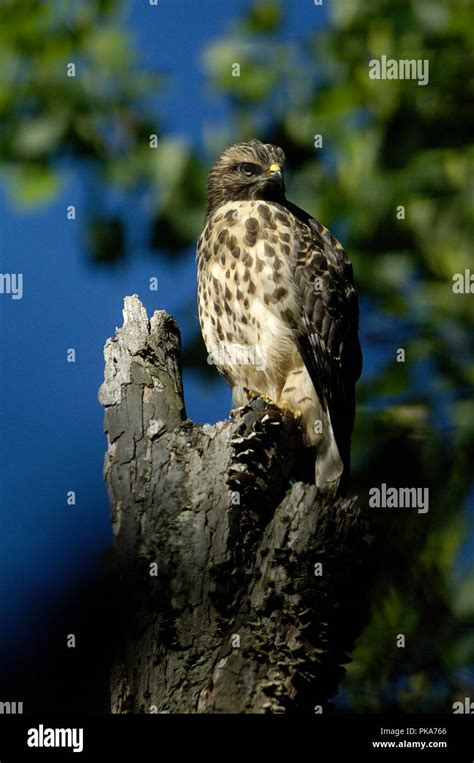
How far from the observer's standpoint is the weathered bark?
13.3 ft

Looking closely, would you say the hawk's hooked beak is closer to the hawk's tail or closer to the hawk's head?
the hawk's head

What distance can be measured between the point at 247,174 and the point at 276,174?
0.73 ft

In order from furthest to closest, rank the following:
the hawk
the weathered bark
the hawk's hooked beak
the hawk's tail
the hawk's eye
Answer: the hawk's eye, the hawk's hooked beak, the hawk, the hawk's tail, the weathered bark

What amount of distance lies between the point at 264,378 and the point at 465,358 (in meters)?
1.08

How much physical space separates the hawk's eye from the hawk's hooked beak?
10 cm

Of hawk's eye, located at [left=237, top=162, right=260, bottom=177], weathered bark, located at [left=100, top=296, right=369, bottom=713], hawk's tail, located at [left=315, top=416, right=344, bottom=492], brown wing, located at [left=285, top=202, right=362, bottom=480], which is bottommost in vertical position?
weathered bark, located at [left=100, top=296, right=369, bottom=713]

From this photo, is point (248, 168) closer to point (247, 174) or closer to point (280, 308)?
point (247, 174)

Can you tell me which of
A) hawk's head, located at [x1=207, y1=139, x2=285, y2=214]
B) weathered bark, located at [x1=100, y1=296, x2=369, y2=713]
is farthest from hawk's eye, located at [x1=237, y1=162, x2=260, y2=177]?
weathered bark, located at [x1=100, y1=296, x2=369, y2=713]

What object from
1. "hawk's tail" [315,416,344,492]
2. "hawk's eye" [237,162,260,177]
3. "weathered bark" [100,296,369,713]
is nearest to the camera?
"weathered bark" [100,296,369,713]

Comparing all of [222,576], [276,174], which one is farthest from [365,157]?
[222,576]

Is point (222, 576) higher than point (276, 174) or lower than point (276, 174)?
lower

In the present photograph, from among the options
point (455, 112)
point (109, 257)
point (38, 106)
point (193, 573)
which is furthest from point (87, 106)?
point (193, 573)

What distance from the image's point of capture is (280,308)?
19.3ft

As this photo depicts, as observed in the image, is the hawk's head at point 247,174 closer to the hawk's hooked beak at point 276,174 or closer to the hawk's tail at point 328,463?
the hawk's hooked beak at point 276,174
